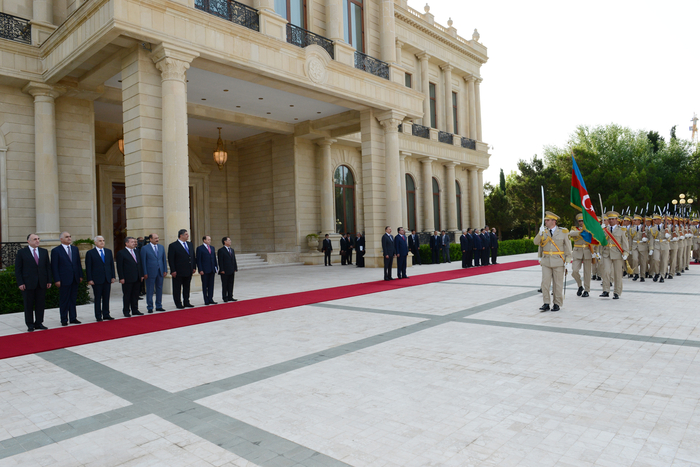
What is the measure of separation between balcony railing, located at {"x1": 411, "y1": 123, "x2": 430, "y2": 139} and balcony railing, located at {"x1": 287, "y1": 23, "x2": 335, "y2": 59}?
Answer: 1249 centimetres

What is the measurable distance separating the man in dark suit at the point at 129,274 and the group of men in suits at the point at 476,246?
13406 millimetres

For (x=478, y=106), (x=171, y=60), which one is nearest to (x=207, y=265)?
(x=171, y=60)

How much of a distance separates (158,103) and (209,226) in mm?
12264

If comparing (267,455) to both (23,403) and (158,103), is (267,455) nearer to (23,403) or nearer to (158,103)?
(23,403)

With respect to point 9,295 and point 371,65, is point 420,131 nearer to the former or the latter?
point 371,65

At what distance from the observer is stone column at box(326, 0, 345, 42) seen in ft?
58.2

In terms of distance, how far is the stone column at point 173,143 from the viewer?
12.0 metres

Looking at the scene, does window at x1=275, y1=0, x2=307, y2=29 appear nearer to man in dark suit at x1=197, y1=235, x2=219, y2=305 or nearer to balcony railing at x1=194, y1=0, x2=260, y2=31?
balcony railing at x1=194, y1=0, x2=260, y2=31

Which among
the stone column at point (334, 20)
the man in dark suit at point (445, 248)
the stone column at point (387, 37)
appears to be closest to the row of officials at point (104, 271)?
the stone column at point (334, 20)

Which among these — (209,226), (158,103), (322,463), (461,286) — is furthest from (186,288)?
(209,226)

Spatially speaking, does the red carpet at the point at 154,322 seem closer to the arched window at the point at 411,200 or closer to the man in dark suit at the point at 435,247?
the man in dark suit at the point at 435,247

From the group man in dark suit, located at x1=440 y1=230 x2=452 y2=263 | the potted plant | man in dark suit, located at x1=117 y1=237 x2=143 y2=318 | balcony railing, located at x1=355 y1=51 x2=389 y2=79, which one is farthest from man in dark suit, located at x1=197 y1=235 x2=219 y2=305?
man in dark suit, located at x1=440 y1=230 x2=452 y2=263

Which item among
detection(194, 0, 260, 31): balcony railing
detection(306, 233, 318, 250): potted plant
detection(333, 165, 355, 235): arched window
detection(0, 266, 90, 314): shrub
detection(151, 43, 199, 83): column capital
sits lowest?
detection(0, 266, 90, 314): shrub

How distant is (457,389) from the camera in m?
4.45
